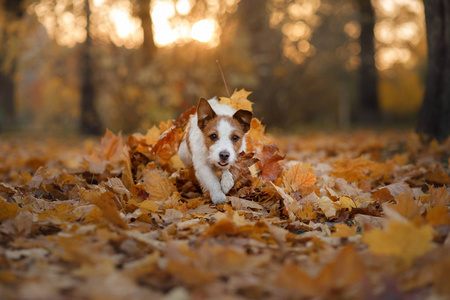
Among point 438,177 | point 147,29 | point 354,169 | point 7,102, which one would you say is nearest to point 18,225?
point 354,169

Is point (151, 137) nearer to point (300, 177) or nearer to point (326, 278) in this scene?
point (300, 177)

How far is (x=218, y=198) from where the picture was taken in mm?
3049

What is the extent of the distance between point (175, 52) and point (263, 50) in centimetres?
379

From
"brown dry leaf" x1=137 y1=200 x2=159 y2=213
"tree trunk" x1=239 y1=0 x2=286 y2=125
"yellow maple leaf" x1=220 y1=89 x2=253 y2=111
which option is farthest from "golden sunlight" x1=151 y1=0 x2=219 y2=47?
"brown dry leaf" x1=137 y1=200 x2=159 y2=213

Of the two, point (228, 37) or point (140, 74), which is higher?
point (228, 37)

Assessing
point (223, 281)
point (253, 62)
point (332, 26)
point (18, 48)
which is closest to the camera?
point (223, 281)

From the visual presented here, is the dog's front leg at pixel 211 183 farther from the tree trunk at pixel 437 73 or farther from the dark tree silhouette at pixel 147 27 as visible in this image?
the dark tree silhouette at pixel 147 27

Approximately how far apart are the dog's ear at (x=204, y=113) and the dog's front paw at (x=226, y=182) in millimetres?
515

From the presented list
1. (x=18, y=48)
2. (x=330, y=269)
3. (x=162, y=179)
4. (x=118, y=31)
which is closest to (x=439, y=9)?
(x=162, y=179)

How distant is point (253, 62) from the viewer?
13.1 meters

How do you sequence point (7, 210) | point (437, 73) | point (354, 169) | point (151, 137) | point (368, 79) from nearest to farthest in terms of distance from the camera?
point (7, 210) < point (354, 169) < point (151, 137) < point (437, 73) < point (368, 79)

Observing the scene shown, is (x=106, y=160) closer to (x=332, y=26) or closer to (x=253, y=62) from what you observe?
(x=253, y=62)

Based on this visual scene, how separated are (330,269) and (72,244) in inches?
44.0

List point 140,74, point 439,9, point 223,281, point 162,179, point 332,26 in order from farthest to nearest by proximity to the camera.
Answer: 1. point 332,26
2. point 140,74
3. point 439,9
4. point 162,179
5. point 223,281
